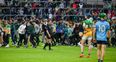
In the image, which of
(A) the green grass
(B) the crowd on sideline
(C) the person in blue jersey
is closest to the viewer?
(C) the person in blue jersey

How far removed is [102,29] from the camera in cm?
1933

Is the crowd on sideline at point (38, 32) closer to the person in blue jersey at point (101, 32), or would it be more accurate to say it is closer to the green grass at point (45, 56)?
the green grass at point (45, 56)

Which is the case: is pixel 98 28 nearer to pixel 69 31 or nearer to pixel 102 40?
pixel 102 40

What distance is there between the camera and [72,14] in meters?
43.1

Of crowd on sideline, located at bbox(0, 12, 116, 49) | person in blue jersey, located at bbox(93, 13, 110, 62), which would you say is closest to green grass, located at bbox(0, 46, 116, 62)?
crowd on sideline, located at bbox(0, 12, 116, 49)

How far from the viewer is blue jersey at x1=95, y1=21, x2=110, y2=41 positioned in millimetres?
19281

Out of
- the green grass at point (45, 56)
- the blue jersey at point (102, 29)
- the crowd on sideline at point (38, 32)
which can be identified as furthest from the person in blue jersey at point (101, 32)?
the crowd on sideline at point (38, 32)

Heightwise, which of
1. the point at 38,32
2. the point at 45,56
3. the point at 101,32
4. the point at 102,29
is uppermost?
the point at 102,29

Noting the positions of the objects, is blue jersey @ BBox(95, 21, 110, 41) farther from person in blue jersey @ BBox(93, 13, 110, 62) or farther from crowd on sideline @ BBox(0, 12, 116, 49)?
crowd on sideline @ BBox(0, 12, 116, 49)

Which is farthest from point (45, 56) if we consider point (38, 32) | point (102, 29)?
point (38, 32)

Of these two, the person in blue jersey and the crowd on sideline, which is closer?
the person in blue jersey

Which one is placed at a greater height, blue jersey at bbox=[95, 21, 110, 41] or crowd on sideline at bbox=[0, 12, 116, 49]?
blue jersey at bbox=[95, 21, 110, 41]

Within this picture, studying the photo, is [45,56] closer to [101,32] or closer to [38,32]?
[101,32]

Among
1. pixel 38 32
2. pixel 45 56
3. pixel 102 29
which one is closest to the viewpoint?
pixel 102 29
